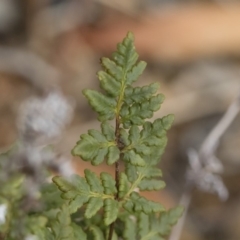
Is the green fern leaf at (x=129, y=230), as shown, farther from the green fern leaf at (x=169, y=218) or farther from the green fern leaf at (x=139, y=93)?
the green fern leaf at (x=139, y=93)

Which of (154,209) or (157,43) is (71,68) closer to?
(157,43)

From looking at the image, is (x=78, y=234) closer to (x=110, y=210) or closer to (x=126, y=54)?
(x=110, y=210)

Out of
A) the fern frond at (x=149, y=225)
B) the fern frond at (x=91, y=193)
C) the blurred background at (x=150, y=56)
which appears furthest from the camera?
the blurred background at (x=150, y=56)

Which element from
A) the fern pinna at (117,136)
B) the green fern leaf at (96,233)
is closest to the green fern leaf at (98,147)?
the fern pinna at (117,136)

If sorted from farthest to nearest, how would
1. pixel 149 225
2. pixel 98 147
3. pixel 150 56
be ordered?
pixel 150 56, pixel 149 225, pixel 98 147

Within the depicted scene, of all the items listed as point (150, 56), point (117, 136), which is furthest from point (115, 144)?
point (150, 56)

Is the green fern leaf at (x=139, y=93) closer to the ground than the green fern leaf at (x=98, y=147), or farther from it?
farther from it

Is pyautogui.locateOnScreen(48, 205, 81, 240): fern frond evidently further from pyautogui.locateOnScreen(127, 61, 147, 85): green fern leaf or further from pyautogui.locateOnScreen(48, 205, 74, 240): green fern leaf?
pyautogui.locateOnScreen(127, 61, 147, 85): green fern leaf

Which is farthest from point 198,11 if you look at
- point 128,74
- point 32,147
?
point 128,74
